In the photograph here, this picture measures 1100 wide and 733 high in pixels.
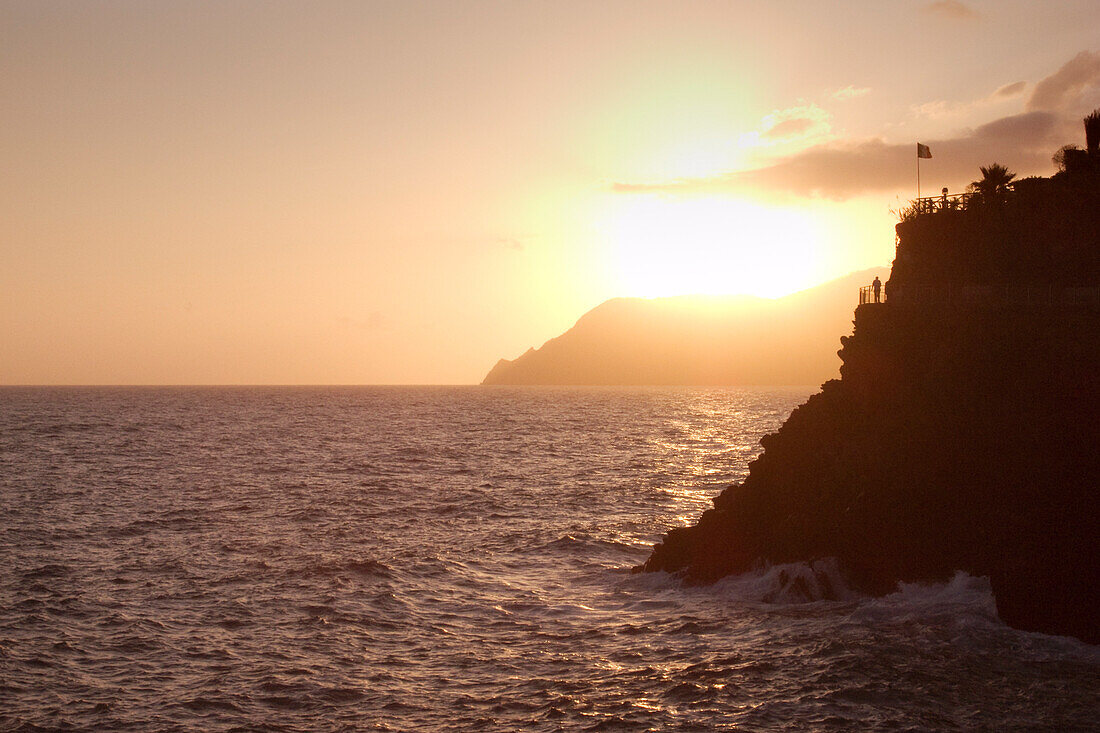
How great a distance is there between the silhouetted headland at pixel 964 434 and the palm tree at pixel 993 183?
9 cm

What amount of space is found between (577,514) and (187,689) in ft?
94.7

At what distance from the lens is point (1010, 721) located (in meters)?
19.0

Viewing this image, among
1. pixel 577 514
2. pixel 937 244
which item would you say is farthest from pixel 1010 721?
pixel 577 514

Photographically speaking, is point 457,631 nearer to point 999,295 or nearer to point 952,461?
point 952,461

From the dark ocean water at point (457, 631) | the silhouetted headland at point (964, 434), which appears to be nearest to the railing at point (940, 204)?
the silhouetted headland at point (964, 434)

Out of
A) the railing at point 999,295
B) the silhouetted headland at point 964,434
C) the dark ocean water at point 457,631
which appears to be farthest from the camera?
the railing at point 999,295

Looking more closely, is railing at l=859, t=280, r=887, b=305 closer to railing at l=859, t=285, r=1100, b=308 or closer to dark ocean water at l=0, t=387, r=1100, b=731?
railing at l=859, t=285, r=1100, b=308

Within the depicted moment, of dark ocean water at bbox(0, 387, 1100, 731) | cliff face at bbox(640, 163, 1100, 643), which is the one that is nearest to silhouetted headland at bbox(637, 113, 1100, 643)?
cliff face at bbox(640, 163, 1100, 643)

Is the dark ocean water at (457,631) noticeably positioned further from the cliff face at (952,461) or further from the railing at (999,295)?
the railing at (999,295)

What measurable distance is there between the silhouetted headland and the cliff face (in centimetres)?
6

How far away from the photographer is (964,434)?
30.8 m

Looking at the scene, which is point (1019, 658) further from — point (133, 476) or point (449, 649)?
point (133, 476)

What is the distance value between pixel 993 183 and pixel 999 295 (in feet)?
22.2

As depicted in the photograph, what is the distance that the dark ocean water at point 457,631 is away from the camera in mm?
20297
